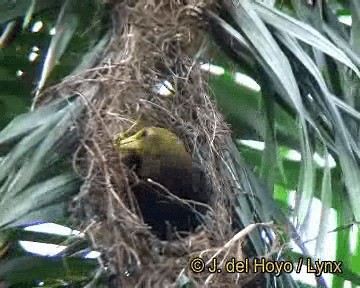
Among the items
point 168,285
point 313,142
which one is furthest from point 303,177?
point 168,285

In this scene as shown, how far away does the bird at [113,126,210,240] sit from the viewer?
0.89 meters

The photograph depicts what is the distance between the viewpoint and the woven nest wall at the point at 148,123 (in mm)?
776

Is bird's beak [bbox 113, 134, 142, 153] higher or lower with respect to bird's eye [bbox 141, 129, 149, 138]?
lower

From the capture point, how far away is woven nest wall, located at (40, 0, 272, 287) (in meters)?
0.78

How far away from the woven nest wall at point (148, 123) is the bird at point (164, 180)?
0.01 meters

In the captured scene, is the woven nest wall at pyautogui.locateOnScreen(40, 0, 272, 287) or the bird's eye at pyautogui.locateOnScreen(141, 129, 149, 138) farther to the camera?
the bird's eye at pyautogui.locateOnScreen(141, 129, 149, 138)

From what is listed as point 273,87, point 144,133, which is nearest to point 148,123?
point 144,133

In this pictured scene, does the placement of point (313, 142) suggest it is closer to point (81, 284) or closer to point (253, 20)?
point (253, 20)

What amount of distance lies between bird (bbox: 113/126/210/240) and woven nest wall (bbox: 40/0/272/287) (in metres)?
0.01

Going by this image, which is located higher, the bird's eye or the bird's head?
the bird's eye

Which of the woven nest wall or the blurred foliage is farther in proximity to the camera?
the blurred foliage

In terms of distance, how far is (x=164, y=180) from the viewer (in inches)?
35.7

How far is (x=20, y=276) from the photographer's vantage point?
1.10 meters

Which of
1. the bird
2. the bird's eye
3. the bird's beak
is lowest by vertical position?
the bird
